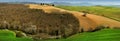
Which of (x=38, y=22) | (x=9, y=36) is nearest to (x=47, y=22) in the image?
(x=38, y=22)

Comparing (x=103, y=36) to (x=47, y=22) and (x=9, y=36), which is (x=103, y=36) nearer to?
(x=47, y=22)

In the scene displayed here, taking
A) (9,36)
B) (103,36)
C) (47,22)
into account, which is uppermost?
(103,36)

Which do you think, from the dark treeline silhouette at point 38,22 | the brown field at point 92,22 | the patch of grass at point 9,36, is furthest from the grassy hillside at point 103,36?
the patch of grass at point 9,36

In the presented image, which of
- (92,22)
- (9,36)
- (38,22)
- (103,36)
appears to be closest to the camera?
(103,36)

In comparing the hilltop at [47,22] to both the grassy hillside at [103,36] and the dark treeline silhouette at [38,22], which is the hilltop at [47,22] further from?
the grassy hillside at [103,36]

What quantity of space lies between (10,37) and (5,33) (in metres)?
1.27

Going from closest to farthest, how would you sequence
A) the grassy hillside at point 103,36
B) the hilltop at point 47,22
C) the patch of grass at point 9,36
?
1. the grassy hillside at point 103,36
2. the patch of grass at point 9,36
3. the hilltop at point 47,22

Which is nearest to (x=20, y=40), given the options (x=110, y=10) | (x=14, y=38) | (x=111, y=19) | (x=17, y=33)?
(x=14, y=38)

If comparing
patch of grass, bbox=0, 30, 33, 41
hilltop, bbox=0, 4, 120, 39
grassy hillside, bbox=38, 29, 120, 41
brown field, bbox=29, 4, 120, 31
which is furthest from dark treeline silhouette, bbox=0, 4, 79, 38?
grassy hillside, bbox=38, 29, 120, 41

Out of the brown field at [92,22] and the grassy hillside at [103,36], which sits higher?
the grassy hillside at [103,36]

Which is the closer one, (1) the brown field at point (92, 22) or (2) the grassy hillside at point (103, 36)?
(2) the grassy hillside at point (103, 36)

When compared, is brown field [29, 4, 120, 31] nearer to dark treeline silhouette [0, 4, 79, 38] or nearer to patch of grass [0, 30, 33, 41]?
dark treeline silhouette [0, 4, 79, 38]

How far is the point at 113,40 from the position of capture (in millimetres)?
20719

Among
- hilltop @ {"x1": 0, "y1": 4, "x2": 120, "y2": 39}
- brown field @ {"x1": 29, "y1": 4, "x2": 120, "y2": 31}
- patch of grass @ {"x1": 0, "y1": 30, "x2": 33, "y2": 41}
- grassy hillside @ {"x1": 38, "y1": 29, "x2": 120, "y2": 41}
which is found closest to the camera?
grassy hillside @ {"x1": 38, "y1": 29, "x2": 120, "y2": 41}
